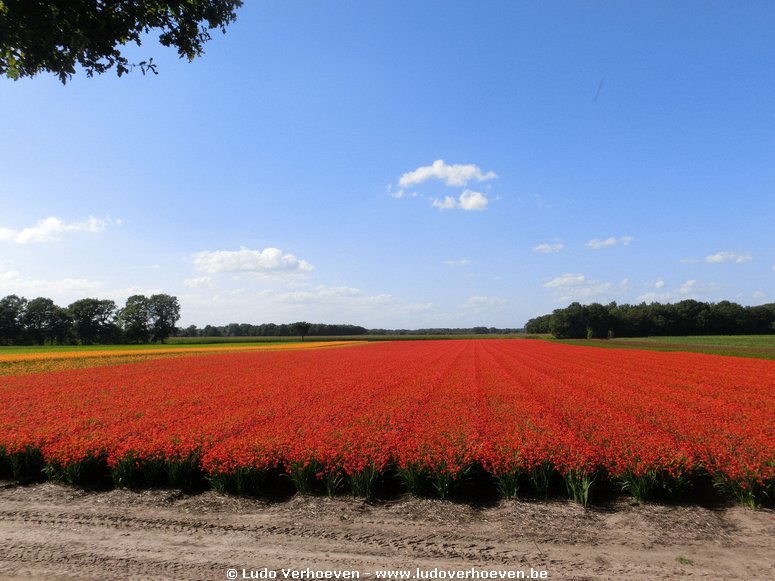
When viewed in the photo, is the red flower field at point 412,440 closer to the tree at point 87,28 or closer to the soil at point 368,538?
the soil at point 368,538

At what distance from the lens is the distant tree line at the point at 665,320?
417 feet

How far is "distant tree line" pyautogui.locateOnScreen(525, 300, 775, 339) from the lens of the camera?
5010 inches

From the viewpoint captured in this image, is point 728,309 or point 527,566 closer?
point 527,566

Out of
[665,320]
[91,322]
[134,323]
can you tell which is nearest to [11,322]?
[91,322]

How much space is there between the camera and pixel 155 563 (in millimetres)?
5031

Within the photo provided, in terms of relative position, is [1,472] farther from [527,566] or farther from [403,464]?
[527,566]

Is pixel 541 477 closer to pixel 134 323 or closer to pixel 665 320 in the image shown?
pixel 134 323

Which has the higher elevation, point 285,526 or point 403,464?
point 403,464

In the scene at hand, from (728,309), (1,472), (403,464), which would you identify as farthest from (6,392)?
(728,309)

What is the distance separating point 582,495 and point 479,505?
1.84 metres

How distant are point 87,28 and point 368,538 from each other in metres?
8.98

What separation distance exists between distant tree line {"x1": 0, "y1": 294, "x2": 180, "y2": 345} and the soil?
117 metres

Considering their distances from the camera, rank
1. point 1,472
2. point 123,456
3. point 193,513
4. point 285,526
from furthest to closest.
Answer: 1. point 1,472
2. point 123,456
3. point 193,513
4. point 285,526

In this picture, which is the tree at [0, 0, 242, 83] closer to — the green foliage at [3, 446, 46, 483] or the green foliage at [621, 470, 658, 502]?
the green foliage at [3, 446, 46, 483]
